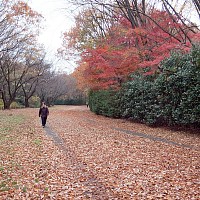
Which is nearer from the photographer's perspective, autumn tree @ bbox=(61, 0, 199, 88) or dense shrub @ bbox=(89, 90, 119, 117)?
autumn tree @ bbox=(61, 0, 199, 88)

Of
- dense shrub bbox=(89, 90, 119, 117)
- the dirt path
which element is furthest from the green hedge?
dense shrub bbox=(89, 90, 119, 117)

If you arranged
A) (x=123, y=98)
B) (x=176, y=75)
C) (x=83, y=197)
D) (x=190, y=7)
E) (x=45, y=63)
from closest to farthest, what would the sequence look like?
(x=83, y=197) < (x=176, y=75) < (x=190, y=7) < (x=123, y=98) < (x=45, y=63)

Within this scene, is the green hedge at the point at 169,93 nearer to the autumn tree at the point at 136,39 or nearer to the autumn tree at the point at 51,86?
the autumn tree at the point at 136,39

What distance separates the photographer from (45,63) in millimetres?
38375

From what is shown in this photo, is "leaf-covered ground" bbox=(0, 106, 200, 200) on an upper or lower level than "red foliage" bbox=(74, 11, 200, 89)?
lower

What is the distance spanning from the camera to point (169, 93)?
12.8 metres

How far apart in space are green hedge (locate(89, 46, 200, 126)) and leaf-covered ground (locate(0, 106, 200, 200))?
1780 millimetres

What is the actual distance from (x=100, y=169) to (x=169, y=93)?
7.76 metres

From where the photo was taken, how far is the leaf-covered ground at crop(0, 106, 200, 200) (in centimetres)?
477

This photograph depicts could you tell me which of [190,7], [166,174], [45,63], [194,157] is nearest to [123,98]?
[190,7]

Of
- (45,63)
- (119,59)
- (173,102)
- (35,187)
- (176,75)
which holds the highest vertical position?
(45,63)

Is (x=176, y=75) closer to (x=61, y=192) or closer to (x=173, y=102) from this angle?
(x=173, y=102)

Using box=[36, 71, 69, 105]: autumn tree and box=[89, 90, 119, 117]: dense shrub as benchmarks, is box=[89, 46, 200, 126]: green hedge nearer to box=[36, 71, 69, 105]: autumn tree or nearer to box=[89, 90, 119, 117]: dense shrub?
box=[89, 90, 119, 117]: dense shrub

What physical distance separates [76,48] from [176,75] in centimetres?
1850
